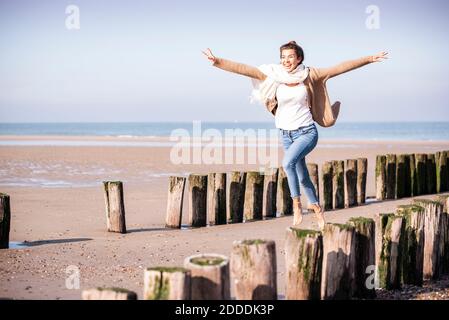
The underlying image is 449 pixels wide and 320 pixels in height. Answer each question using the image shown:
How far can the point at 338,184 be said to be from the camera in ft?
38.3

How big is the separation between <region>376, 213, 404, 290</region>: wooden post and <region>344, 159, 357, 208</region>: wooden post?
592 cm

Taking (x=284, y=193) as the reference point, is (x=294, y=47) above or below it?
above

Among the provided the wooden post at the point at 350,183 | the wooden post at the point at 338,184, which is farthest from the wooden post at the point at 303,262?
the wooden post at the point at 350,183

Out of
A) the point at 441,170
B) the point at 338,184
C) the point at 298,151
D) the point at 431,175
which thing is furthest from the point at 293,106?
the point at 441,170

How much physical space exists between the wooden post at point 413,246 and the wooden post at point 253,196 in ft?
14.2

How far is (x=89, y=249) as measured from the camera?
8102 millimetres

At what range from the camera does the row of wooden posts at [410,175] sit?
1267 centimetres

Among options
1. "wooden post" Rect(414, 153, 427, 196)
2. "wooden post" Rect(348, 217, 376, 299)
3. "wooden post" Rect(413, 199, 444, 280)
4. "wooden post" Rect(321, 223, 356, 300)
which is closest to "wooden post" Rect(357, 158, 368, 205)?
"wooden post" Rect(414, 153, 427, 196)

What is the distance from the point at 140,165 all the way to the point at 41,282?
1575 cm

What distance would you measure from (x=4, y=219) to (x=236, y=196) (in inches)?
151

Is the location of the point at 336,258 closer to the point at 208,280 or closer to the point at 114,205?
the point at 208,280

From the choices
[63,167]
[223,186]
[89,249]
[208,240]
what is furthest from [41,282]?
[63,167]
